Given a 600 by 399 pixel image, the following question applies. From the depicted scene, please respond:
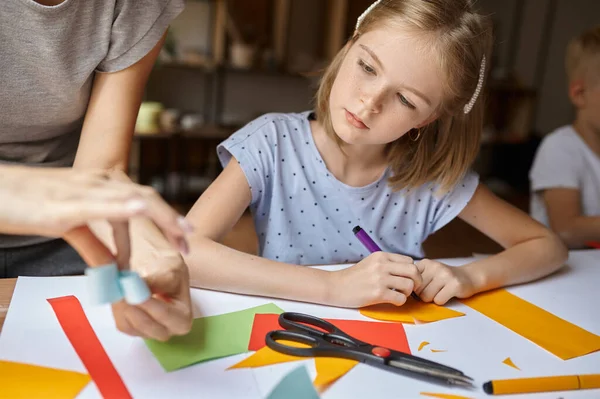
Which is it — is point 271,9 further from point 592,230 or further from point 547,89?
point 592,230

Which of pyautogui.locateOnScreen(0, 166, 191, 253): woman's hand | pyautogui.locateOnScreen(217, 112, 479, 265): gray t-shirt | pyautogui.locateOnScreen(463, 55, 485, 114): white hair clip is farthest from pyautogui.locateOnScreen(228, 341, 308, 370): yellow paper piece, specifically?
pyautogui.locateOnScreen(463, 55, 485, 114): white hair clip

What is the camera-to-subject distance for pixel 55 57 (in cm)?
92

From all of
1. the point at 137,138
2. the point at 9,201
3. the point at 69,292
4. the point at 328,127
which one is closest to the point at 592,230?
the point at 328,127

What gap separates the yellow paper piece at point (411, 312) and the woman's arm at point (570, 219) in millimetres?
858

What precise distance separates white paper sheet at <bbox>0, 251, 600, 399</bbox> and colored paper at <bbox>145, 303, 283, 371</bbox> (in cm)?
1

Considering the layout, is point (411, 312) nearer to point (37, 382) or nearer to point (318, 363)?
point (318, 363)

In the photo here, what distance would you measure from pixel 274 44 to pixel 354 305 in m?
3.71

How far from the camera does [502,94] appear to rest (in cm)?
495

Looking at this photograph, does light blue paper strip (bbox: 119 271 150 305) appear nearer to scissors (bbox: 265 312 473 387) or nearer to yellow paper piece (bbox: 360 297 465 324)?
scissors (bbox: 265 312 473 387)

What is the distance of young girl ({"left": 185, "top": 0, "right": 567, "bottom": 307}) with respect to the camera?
882 mm

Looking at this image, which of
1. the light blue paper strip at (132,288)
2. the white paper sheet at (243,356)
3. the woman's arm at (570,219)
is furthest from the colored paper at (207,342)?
the woman's arm at (570,219)

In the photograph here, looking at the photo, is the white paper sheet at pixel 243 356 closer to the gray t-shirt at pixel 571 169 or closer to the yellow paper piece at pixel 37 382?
the yellow paper piece at pixel 37 382

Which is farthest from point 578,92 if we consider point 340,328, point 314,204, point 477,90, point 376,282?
point 340,328

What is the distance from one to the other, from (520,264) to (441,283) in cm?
22
